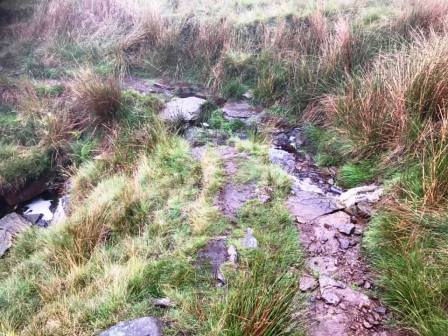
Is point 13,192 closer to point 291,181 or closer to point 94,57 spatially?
point 94,57

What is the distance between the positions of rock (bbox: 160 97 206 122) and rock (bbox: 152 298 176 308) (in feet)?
9.80

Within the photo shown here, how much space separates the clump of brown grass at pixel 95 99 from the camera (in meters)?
5.45

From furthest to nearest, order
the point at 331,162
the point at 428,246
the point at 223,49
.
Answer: the point at 223,49 < the point at 331,162 < the point at 428,246

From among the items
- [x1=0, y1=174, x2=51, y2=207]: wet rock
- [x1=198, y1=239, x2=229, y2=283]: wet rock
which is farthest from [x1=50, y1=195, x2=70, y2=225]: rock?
[x1=198, y1=239, x2=229, y2=283]: wet rock

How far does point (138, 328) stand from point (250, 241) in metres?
1.10

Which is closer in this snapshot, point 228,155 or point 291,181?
point 291,181

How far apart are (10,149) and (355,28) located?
5088 mm

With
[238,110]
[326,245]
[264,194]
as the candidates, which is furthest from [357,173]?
[238,110]

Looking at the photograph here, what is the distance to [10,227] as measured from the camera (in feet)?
15.3

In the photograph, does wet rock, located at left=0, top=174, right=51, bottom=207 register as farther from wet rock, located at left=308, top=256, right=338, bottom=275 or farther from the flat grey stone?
wet rock, located at left=308, top=256, right=338, bottom=275

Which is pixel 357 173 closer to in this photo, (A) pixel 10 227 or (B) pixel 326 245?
(B) pixel 326 245

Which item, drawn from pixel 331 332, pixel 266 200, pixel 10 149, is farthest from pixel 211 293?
pixel 10 149

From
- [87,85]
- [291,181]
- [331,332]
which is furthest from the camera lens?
[87,85]

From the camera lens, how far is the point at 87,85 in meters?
5.52
